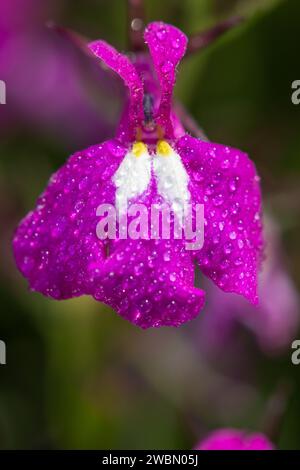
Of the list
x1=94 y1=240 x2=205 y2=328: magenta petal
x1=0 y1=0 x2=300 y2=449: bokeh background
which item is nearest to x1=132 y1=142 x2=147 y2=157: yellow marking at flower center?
x1=94 y1=240 x2=205 y2=328: magenta petal

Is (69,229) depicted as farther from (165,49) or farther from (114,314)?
(114,314)

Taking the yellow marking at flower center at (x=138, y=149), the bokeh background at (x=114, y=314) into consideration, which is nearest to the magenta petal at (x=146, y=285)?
the yellow marking at flower center at (x=138, y=149)

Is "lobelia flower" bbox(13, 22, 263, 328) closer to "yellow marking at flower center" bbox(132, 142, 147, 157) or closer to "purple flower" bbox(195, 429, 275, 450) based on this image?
"yellow marking at flower center" bbox(132, 142, 147, 157)

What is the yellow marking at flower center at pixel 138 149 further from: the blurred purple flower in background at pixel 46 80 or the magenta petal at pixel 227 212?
the blurred purple flower in background at pixel 46 80

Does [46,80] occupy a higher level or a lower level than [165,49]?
higher

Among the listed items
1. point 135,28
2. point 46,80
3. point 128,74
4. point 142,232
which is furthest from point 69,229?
point 46,80

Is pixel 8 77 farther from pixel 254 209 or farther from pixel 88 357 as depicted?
pixel 254 209

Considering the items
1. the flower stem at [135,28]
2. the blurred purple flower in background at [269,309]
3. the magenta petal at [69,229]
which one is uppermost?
the flower stem at [135,28]

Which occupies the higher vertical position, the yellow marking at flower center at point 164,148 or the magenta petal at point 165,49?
the magenta petal at point 165,49
